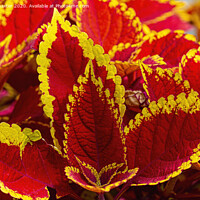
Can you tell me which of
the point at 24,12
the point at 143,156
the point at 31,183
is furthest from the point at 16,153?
the point at 24,12

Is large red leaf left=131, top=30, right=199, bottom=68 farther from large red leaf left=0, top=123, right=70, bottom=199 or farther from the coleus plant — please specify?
large red leaf left=0, top=123, right=70, bottom=199

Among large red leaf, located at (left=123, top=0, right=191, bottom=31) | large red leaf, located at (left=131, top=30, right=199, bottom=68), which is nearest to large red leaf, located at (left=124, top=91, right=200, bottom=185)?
large red leaf, located at (left=131, top=30, right=199, bottom=68)

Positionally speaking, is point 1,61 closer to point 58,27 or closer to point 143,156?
point 58,27

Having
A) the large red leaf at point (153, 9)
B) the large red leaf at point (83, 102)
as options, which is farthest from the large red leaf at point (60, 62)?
the large red leaf at point (153, 9)

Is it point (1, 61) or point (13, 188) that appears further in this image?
point (1, 61)

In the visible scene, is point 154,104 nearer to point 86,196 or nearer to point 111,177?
point 111,177

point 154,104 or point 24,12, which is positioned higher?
point 24,12

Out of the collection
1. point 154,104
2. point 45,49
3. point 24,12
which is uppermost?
point 24,12
